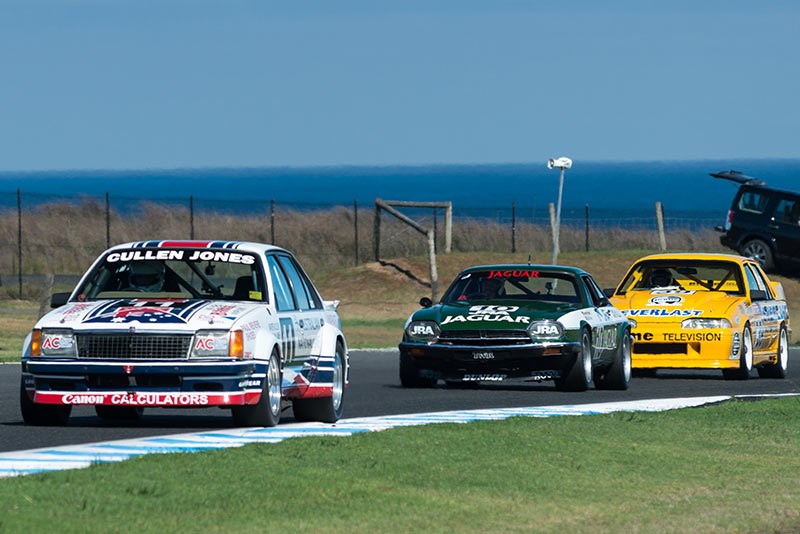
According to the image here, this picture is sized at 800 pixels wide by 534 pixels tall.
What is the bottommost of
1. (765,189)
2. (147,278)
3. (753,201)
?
(753,201)

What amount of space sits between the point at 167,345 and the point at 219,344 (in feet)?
1.35

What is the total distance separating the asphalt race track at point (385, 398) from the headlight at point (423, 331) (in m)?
0.59

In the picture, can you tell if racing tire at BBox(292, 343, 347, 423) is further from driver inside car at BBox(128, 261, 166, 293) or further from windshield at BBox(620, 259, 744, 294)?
windshield at BBox(620, 259, 744, 294)

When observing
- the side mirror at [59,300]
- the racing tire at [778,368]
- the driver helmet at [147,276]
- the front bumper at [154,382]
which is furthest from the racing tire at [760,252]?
the front bumper at [154,382]

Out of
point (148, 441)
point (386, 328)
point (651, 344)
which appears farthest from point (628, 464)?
point (386, 328)

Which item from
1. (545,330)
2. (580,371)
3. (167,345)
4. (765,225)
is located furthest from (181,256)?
(765,225)

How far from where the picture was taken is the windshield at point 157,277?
15.1 meters

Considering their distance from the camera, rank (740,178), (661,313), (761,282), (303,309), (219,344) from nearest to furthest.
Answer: (219,344)
(303,309)
(661,313)
(761,282)
(740,178)

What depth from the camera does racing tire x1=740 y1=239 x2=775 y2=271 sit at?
44.3 m

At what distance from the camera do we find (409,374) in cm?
2033

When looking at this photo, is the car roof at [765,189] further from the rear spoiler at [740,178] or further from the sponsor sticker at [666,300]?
the sponsor sticker at [666,300]

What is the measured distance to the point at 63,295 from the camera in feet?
48.9

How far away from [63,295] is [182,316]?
4.38 feet

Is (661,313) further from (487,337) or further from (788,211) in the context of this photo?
(788,211)
